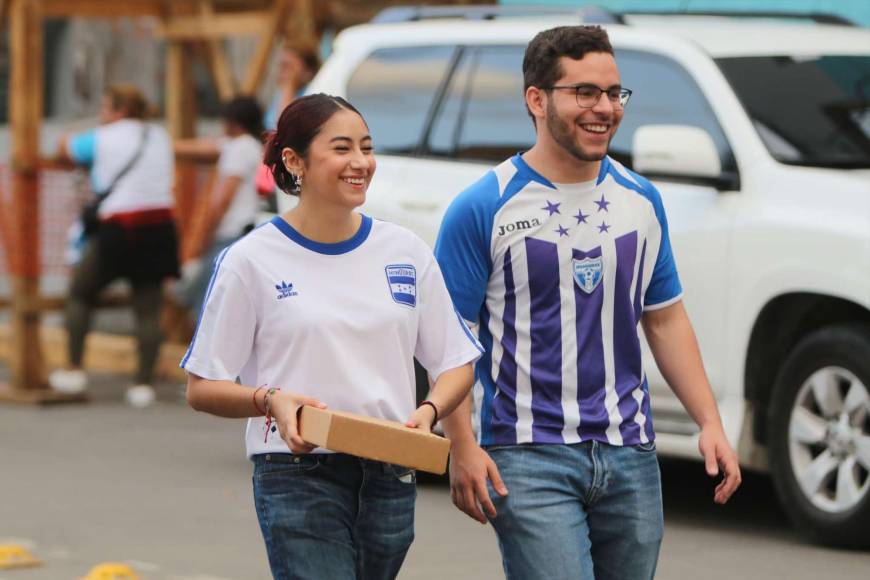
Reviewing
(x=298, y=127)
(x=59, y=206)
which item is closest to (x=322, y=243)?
(x=298, y=127)

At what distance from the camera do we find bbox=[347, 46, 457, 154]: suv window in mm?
9258

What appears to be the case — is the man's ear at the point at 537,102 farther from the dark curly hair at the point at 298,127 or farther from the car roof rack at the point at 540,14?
the car roof rack at the point at 540,14

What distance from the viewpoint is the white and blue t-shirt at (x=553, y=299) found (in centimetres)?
451

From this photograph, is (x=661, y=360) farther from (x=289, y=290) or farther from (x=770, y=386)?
(x=770, y=386)

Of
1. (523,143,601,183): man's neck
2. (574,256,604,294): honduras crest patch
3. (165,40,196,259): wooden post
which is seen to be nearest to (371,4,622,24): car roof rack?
(523,143,601,183): man's neck

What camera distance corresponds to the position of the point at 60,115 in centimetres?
2222

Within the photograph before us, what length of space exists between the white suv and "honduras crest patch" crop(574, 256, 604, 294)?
306 centimetres

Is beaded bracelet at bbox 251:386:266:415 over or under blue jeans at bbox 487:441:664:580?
over

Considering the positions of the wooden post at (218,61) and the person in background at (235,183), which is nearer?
the person in background at (235,183)

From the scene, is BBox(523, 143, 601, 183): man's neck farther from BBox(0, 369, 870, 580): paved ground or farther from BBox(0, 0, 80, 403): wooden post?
BBox(0, 0, 80, 403): wooden post

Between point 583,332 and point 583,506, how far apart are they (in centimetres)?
38

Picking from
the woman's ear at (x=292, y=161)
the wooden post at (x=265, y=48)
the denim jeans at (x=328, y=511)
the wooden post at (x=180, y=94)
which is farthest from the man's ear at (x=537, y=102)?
the wooden post at (x=180, y=94)

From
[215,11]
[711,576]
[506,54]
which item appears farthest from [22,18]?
[711,576]

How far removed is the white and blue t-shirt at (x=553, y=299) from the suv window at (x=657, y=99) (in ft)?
12.1
